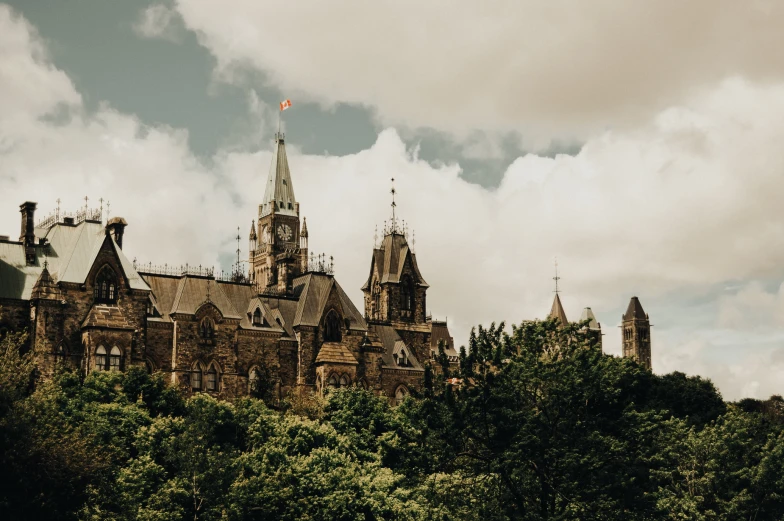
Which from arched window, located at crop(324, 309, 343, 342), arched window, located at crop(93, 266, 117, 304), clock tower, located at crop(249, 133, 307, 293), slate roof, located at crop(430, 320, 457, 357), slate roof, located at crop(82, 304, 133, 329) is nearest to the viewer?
slate roof, located at crop(82, 304, 133, 329)

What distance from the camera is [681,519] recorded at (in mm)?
67438

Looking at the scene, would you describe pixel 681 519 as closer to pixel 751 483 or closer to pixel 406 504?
pixel 751 483

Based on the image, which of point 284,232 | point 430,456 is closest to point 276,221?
point 284,232

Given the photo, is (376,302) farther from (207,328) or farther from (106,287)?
(106,287)

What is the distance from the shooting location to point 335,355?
101m

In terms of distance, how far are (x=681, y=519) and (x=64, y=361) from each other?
46.5 metres

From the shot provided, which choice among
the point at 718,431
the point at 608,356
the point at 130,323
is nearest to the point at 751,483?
the point at 718,431

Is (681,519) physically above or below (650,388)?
below

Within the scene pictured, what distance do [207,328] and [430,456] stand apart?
4375 cm

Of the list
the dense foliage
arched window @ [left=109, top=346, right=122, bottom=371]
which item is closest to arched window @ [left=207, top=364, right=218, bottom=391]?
arched window @ [left=109, top=346, right=122, bottom=371]

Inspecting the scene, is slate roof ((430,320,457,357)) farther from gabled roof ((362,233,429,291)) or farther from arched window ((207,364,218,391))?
arched window ((207,364,218,391))

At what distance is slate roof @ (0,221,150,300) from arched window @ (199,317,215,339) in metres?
6.48

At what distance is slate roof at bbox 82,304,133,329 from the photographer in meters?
85.8

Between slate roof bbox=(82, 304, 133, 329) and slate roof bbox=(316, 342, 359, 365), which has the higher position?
slate roof bbox=(82, 304, 133, 329)
